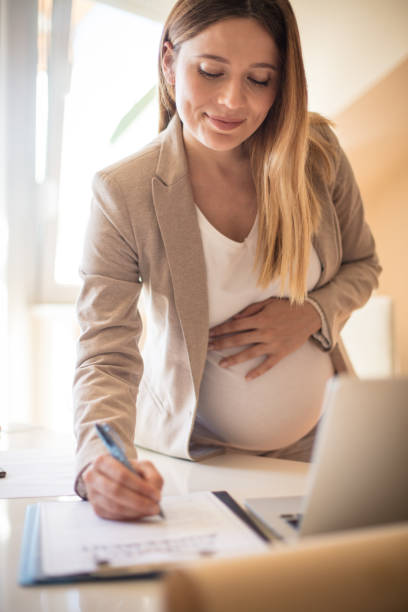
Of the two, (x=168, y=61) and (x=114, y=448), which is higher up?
(x=168, y=61)

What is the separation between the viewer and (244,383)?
114 centimetres

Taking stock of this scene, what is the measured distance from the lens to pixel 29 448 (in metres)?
1.22

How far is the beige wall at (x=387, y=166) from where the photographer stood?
2301 millimetres

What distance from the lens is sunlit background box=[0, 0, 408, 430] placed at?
2.23m

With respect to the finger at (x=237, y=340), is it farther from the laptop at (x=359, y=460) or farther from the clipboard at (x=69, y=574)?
the laptop at (x=359, y=460)

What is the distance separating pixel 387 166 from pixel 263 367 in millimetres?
2139

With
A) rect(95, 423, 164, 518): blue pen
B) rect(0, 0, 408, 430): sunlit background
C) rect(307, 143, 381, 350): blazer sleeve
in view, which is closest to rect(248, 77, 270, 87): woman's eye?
rect(307, 143, 381, 350): blazer sleeve

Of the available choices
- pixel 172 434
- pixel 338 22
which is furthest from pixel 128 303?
pixel 338 22

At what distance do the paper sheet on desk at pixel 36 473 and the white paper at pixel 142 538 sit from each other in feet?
0.38

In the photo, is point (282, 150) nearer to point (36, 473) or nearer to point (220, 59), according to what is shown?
point (220, 59)

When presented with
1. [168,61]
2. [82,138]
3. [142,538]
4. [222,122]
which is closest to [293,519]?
[142,538]

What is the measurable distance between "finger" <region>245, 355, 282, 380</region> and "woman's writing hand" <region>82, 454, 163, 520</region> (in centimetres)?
42

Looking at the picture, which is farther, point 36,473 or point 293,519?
point 36,473

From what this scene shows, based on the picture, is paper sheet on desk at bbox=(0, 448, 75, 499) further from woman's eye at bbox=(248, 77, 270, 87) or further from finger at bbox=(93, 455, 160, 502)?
woman's eye at bbox=(248, 77, 270, 87)
